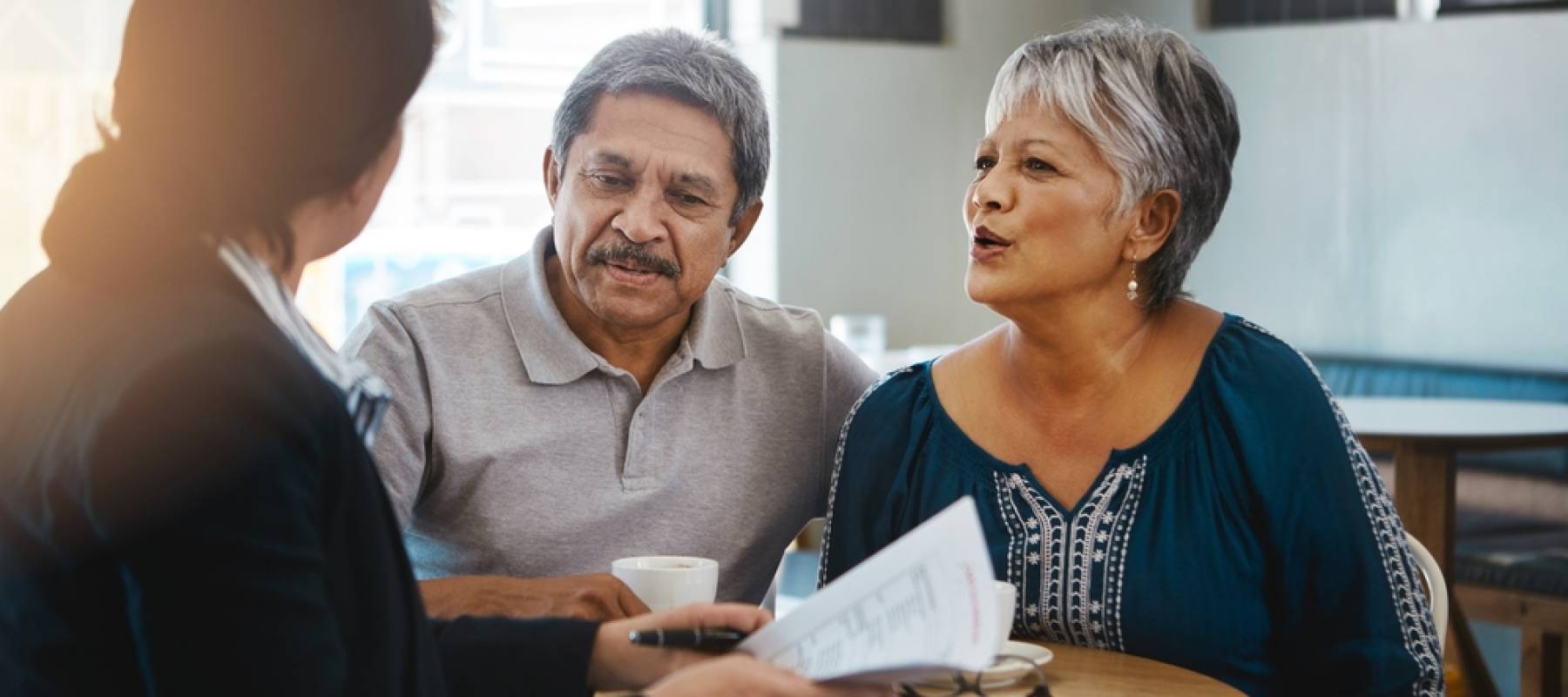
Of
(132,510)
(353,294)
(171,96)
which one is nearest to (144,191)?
(171,96)

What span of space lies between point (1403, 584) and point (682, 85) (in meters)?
0.98

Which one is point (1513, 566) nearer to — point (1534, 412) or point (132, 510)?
point (1534, 412)

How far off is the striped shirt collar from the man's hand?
0.56 metres

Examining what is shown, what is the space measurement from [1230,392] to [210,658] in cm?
124

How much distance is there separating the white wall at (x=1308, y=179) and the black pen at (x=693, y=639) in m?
3.77

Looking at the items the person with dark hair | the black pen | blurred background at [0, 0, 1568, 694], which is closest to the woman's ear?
the black pen

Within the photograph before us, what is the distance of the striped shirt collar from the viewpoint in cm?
89

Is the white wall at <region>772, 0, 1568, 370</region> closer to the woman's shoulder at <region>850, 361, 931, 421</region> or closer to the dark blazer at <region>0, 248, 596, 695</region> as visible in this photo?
the woman's shoulder at <region>850, 361, 931, 421</region>

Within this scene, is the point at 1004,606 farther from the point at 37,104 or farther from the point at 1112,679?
the point at 37,104

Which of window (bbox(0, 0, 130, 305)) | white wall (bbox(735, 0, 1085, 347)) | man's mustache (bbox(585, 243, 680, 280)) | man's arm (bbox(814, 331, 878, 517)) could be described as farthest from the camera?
white wall (bbox(735, 0, 1085, 347))

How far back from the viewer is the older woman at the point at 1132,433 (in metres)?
1.68

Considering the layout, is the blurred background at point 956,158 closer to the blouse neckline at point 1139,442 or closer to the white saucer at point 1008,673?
the blouse neckline at point 1139,442

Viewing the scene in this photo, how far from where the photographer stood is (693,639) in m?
1.26

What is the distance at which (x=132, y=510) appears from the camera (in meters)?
0.80
